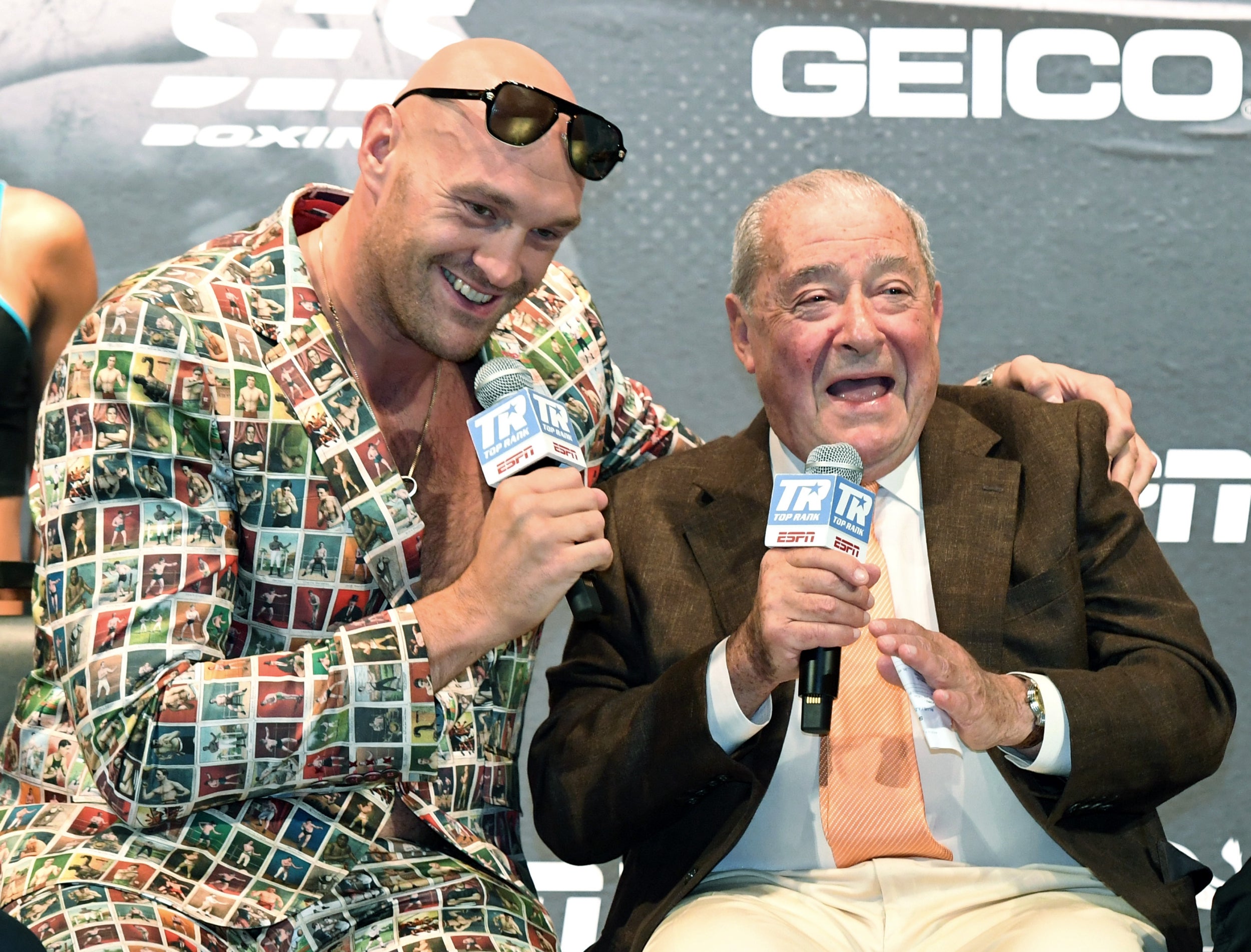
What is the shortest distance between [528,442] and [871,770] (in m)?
0.83

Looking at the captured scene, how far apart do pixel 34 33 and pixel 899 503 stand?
2.56 m

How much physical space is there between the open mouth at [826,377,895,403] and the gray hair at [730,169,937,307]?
234 mm

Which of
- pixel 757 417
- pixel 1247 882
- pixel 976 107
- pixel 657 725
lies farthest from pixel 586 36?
pixel 1247 882

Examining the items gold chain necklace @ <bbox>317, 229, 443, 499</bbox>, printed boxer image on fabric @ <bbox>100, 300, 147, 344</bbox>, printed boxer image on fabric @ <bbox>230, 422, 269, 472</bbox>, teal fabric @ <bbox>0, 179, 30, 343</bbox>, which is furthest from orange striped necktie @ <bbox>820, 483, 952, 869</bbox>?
teal fabric @ <bbox>0, 179, 30, 343</bbox>

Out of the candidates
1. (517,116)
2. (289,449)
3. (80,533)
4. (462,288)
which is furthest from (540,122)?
(80,533)

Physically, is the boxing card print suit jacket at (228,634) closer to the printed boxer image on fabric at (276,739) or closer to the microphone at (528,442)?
the printed boxer image on fabric at (276,739)

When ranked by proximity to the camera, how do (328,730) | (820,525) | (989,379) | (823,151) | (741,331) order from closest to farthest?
(820,525), (328,730), (741,331), (989,379), (823,151)

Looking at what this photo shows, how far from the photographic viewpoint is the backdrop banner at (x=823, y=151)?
3.60m

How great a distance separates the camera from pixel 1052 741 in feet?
7.18

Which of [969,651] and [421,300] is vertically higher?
[421,300]

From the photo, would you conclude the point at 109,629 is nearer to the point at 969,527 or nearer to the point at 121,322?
the point at 121,322

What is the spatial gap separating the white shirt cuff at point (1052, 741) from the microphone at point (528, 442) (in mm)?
721

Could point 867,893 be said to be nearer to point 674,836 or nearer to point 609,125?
point 674,836

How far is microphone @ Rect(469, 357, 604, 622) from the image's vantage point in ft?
6.95
